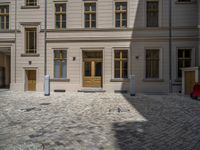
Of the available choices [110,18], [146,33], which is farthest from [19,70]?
[146,33]

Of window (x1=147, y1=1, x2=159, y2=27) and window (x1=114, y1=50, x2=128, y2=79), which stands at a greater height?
window (x1=147, y1=1, x2=159, y2=27)

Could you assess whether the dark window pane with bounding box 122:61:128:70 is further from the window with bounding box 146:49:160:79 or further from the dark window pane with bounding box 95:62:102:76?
the dark window pane with bounding box 95:62:102:76

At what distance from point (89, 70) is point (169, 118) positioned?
12403mm

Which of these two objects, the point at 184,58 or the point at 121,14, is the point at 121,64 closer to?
the point at 121,14

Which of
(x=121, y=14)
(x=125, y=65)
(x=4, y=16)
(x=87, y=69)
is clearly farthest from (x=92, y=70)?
(x=4, y=16)

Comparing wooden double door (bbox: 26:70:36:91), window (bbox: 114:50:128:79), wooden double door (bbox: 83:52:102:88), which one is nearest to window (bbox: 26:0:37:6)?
wooden double door (bbox: 26:70:36:91)

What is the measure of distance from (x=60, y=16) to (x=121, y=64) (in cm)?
765

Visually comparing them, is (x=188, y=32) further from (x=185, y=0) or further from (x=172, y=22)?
(x=185, y=0)

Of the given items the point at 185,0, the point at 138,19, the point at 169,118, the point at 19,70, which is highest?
the point at 185,0

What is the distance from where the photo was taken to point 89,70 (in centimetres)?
1978

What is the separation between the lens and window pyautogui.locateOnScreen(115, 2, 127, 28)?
19.2 meters

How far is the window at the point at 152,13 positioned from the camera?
19.1 metres

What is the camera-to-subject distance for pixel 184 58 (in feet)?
61.4

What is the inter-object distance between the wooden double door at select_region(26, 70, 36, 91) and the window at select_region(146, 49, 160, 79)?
11.2m
